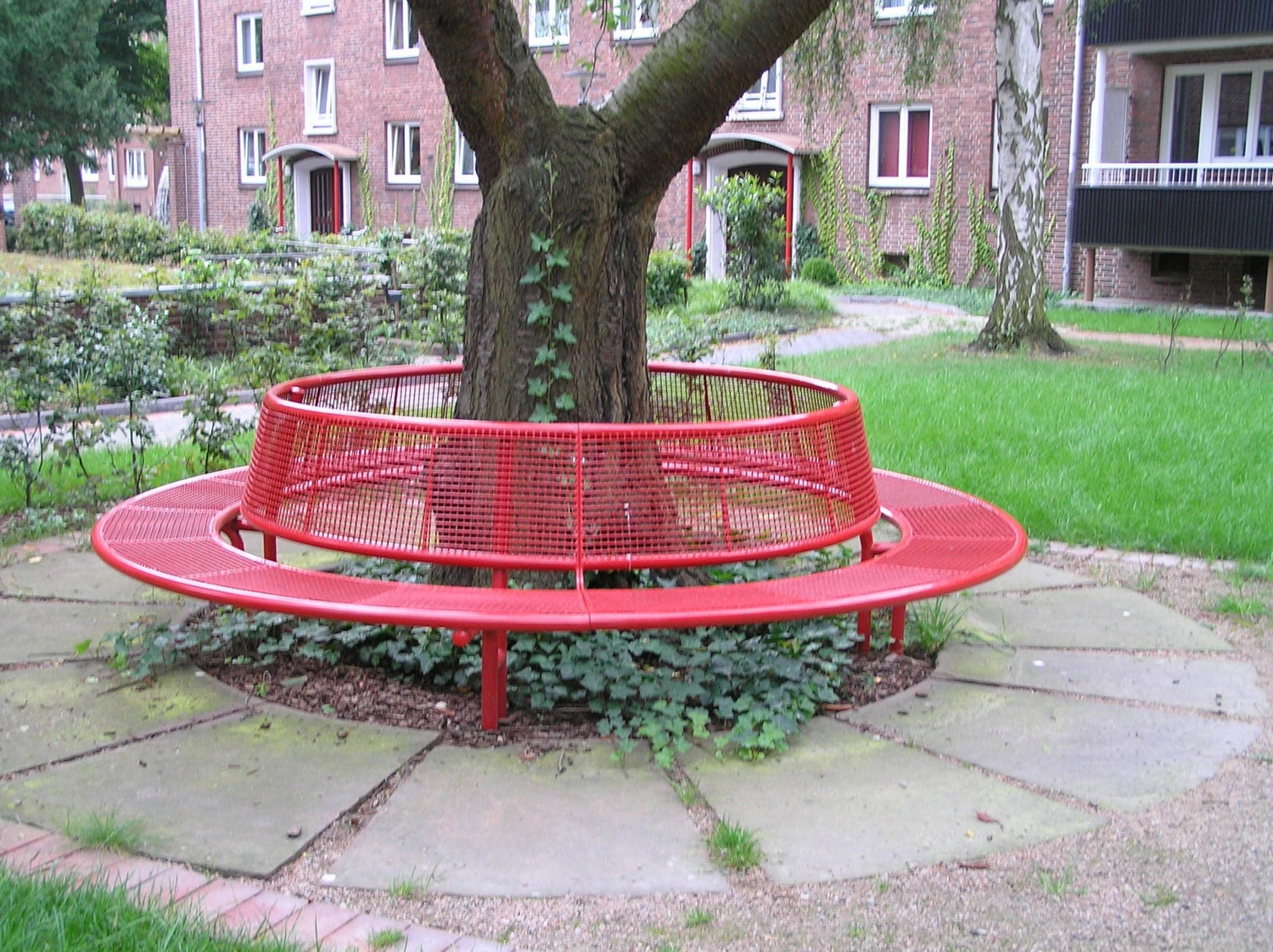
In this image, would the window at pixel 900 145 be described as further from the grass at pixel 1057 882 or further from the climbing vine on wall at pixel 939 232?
the grass at pixel 1057 882

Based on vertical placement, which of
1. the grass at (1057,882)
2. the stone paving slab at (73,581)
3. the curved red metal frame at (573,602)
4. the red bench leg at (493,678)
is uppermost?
the curved red metal frame at (573,602)

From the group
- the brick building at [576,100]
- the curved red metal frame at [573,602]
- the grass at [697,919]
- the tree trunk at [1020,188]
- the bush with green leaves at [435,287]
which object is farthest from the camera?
the brick building at [576,100]

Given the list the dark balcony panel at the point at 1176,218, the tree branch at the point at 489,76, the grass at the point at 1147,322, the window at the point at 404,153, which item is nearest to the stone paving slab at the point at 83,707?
the tree branch at the point at 489,76

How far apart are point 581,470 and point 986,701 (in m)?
1.57

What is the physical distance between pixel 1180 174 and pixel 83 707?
24572 millimetres

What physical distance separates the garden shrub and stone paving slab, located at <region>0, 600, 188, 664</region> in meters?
23.4

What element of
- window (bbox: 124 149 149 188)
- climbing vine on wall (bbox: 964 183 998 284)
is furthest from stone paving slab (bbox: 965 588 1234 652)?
window (bbox: 124 149 149 188)

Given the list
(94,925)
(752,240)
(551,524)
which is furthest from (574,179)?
(752,240)

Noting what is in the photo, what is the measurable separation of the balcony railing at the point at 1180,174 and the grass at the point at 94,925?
2244cm

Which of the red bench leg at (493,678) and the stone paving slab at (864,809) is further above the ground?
the red bench leg at (493,678)

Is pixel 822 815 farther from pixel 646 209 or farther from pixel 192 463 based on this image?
pixel 192 463

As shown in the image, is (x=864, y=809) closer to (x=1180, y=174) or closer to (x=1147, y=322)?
(x=1147, y=322)

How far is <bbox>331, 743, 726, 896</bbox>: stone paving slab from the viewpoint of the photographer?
3424 mm

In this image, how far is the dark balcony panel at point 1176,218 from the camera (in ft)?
71.7
